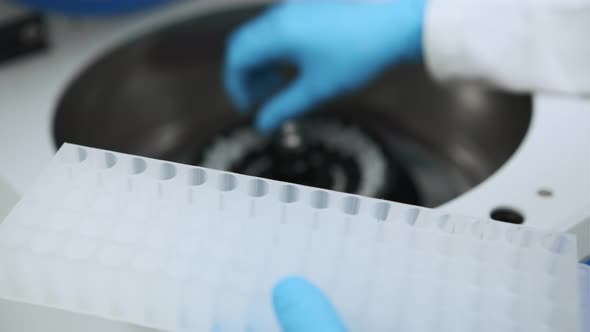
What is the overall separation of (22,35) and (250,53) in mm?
353

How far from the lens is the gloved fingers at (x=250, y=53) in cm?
100

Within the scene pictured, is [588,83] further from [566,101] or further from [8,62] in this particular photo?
[8,62]

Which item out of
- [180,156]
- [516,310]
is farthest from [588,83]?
[180,156]

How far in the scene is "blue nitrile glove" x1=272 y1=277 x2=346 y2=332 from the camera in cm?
47

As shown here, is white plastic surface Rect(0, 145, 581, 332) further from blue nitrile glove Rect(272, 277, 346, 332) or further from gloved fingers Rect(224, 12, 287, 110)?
gloved fingers Rect(224, 12, 287, 110)

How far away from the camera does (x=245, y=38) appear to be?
103 cm

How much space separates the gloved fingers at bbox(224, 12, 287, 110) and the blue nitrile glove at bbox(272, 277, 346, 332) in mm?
579

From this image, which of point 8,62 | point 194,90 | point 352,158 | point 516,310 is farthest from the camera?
point 194,90

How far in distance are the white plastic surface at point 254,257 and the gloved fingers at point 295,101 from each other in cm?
47

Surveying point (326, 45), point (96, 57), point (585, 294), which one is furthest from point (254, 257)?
point (96, 57)

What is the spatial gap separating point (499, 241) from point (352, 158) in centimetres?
57

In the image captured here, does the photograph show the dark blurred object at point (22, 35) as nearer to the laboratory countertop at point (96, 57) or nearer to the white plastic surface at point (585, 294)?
the laboratory countertop at point (96, 57)

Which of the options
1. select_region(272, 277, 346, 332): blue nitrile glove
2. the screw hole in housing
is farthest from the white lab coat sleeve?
select_region(272, 277, 346, 332): blue nitrile glove

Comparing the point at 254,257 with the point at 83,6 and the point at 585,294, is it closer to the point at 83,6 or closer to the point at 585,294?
the point at 585,294
